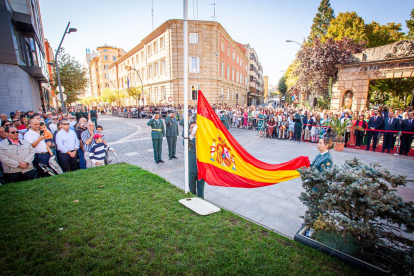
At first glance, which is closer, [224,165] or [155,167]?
[224,165]

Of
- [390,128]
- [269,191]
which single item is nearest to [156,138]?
[269,191]

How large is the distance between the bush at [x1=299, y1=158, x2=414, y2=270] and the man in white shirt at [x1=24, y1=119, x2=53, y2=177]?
7499 mm

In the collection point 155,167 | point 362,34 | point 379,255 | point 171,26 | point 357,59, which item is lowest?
point 155,167

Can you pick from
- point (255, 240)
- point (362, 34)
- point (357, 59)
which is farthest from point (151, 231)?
point (362, 34)

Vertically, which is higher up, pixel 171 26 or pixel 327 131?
pixel 171 26

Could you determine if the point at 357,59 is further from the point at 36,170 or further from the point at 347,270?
the point at 36,170

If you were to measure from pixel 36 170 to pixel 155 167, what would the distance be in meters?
3.83

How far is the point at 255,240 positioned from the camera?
344cm

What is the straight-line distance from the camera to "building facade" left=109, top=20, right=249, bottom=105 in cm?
3297

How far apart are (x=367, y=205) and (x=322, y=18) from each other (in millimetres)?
47374

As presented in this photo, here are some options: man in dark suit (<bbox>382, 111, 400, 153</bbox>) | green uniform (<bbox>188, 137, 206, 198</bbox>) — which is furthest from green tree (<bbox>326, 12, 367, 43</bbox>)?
green uniform (<bbox>188, 137, 206, 198</bbox>)

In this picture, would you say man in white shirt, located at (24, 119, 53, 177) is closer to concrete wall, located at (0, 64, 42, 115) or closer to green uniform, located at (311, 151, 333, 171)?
green uniform, located at (311, 151, 333, 171)

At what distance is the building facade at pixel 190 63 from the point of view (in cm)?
3297

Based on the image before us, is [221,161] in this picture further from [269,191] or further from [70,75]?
[70,75]
